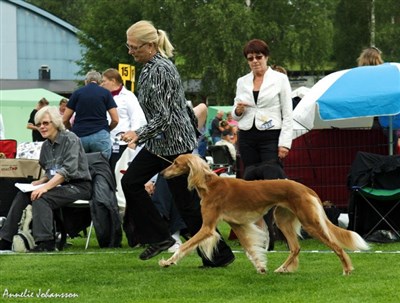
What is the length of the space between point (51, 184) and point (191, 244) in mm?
2545

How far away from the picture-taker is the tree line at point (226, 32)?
42375 mm

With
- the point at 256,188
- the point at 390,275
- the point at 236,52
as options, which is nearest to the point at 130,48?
the point at 256,188

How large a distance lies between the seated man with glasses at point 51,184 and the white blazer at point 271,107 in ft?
5.45

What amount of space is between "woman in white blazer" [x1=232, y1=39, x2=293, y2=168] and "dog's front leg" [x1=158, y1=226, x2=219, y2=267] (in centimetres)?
168

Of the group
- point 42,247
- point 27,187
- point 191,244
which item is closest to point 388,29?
point 27,187

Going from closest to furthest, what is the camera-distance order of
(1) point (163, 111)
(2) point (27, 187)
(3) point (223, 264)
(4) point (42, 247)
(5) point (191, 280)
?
(5) point (191, 280) → (1) point (163, 111) → (3) point (223, 264) → (4) point (42, 247) → (2) point (27, 187)

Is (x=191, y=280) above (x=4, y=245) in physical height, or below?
above

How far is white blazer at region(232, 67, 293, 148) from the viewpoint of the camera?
349 inches

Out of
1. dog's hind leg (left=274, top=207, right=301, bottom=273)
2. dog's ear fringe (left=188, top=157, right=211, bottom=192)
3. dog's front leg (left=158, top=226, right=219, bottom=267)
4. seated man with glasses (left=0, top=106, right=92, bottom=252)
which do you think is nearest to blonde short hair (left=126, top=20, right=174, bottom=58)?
dog's ear fringe (left=188, top=157, right=211, bottom=192)

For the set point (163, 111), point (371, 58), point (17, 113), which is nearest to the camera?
point (163, 111)

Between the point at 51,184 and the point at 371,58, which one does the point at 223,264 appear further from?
the point at 371,58

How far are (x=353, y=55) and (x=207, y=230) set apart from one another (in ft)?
152

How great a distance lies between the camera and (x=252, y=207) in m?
7.48

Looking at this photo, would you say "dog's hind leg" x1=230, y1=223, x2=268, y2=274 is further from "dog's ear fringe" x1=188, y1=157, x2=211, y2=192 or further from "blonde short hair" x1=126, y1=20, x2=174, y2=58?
"blonde short hair" x1=126, y1=20, x2=174, y2=58
